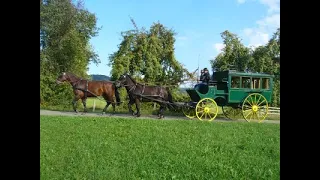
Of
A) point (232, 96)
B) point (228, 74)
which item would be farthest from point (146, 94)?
point (228, 74)

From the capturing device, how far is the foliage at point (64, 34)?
272 centimetres

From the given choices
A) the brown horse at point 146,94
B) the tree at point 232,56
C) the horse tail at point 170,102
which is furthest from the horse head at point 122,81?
the tree at point 232,56

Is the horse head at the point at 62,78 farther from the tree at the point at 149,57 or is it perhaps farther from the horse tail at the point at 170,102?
the horse tail at the point at 170,102

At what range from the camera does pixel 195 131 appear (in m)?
2.97

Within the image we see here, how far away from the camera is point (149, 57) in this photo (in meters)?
3.01

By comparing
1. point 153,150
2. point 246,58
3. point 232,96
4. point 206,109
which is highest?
point 246,58

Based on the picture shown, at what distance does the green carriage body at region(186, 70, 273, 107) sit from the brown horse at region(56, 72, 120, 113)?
797 millimetres

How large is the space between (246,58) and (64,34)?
1.57 meters

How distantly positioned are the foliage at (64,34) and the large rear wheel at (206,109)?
4.51ft

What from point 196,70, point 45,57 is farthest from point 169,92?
point 45,57

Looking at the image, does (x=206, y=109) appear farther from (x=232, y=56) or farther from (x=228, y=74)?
(x=232, y=56)
